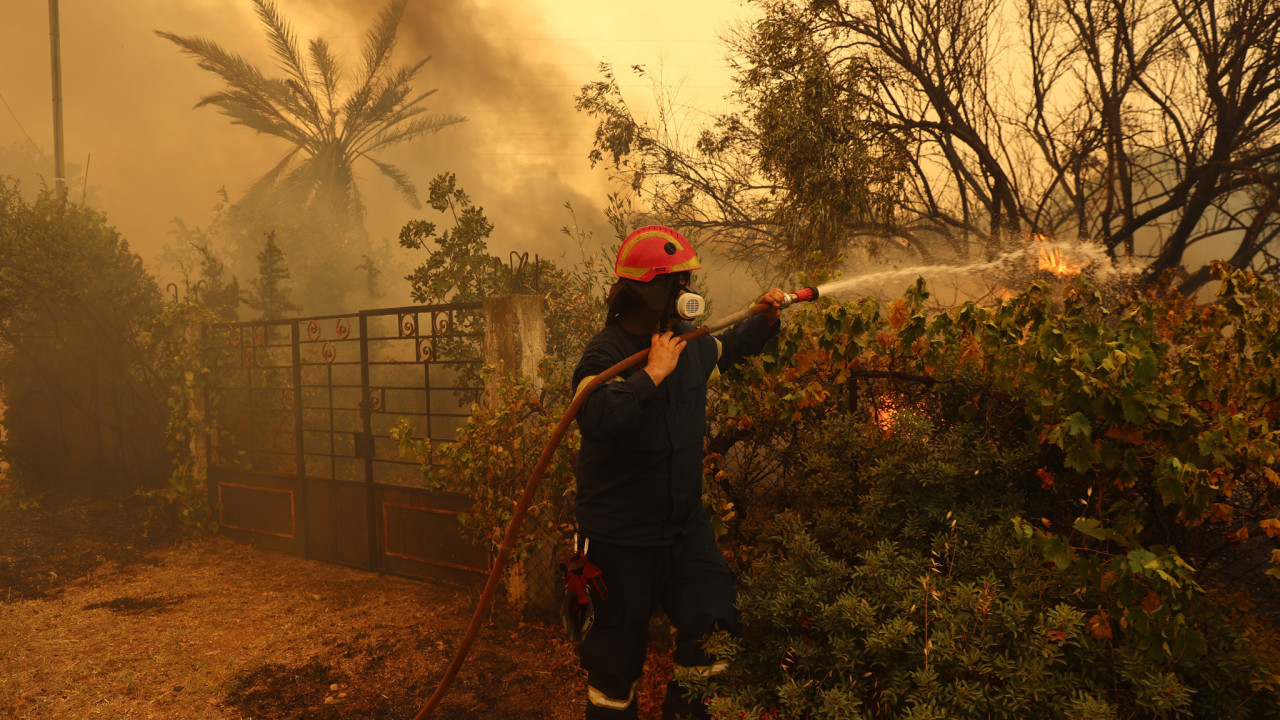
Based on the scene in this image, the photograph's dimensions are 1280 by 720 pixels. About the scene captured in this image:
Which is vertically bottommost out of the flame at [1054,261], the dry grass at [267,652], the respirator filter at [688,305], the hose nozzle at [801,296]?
the dry grass at [267,652]

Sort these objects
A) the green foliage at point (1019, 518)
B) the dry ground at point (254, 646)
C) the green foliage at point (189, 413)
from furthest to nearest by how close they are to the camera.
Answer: the green foliage at point (189, 413) < the dry ground at point (254, 646) < the green foliage at point (1019, 518)

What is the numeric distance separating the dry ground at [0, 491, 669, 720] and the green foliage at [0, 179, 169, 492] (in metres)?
2.46

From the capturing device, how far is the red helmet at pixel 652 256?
9.70 feet

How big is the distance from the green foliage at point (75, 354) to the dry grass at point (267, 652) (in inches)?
133

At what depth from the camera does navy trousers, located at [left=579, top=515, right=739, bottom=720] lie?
294cm

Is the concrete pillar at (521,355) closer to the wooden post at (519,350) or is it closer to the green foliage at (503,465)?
the wooden post at (519,350)

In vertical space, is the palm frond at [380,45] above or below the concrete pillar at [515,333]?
above

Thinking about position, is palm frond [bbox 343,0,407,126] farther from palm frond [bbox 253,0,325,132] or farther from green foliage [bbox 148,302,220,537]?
green foliage [bbox 148,302,220,537]

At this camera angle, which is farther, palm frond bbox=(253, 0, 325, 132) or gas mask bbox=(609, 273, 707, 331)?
palm frond bbox=(253, 0, 325, 132)

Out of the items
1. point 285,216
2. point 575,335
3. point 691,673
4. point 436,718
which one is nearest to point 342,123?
Answer: point 285,216

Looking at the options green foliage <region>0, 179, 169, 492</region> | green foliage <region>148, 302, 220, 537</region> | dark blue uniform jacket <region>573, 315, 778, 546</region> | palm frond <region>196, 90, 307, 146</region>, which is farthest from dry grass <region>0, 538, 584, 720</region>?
palm frond <region>196, 90, 307, 146</region>

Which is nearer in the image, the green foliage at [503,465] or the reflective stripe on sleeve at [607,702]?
the reflective stripe on sleeve at [607,702]

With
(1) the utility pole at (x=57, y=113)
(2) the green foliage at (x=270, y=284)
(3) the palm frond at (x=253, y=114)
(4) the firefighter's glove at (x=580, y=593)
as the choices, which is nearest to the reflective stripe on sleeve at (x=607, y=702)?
(4) the firefighter's glove at (x=580, y=593)

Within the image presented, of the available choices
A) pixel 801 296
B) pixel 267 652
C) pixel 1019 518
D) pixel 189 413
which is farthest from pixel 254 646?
pixel 1019 518
